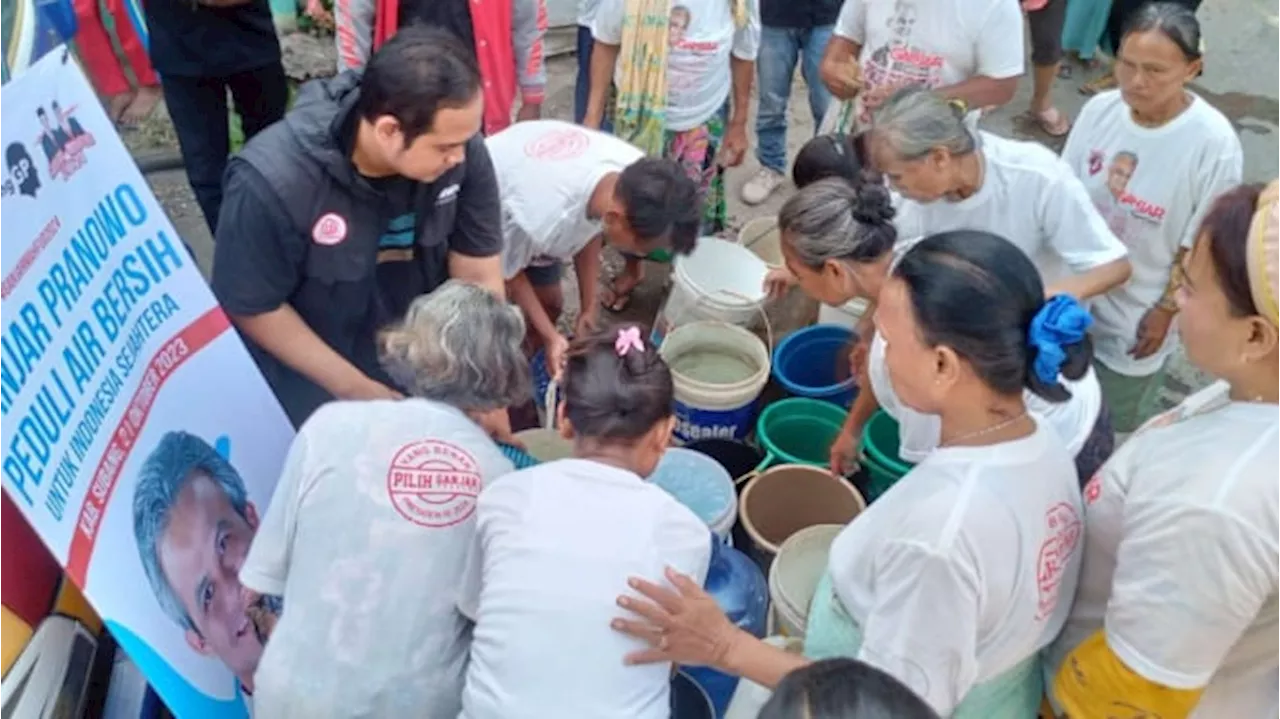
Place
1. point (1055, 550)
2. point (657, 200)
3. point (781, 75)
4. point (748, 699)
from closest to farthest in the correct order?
point (1055, 550) → point (748, 699) → point (657, 200) → point (781, 75)

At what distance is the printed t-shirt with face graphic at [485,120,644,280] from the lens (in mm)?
3354

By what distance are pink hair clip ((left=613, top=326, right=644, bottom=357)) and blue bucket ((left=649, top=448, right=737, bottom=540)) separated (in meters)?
0.99

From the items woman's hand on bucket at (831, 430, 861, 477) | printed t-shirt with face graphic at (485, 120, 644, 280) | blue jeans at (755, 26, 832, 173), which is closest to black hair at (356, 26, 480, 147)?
printed t-shirt with face graphic at (485, 120, 644, 280)

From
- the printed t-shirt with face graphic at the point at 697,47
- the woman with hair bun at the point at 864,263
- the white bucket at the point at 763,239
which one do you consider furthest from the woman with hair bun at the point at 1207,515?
the white bucket at the point at 763,239

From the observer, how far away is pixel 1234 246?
1.72 metres

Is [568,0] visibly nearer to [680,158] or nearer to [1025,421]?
[680,158]

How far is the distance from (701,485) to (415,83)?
1432mm

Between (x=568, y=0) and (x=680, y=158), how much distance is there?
2.11 metres

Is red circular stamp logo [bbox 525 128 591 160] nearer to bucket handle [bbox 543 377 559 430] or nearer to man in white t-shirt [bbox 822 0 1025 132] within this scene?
bucket handle [bbox 543 377 559 430]

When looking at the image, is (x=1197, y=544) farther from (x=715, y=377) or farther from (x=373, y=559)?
(x=715, y=377)

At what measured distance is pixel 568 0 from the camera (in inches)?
243

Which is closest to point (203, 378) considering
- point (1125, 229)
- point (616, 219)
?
point (616, 219)

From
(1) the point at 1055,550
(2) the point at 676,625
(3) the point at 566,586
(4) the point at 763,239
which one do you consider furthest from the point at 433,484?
(4) the point at 763,239

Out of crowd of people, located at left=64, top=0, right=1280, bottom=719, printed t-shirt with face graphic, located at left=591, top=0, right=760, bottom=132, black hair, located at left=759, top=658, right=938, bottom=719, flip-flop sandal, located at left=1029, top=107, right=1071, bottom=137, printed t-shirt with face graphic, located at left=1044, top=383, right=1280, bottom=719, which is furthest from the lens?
flip-flop sandal, located at left=1029, top=107, right=1071, bottom=137
